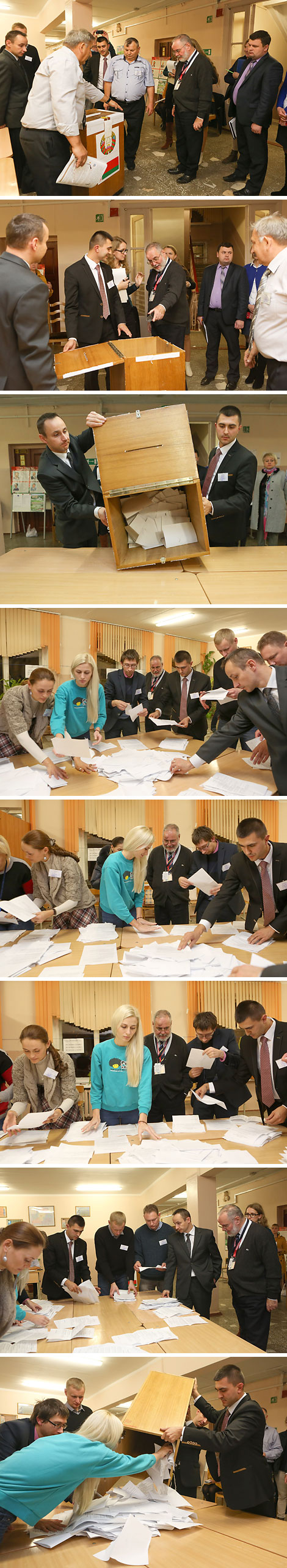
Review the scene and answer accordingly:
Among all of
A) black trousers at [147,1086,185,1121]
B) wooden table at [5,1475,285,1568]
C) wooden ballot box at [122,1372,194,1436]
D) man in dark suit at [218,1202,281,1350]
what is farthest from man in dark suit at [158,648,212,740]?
wooden table at [5,1475,285,1568]

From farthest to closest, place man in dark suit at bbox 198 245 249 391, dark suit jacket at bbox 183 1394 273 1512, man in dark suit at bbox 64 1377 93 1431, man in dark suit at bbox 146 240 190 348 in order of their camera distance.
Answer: man in dark suit at bbox 198 245 249 391
man in dark suit at bbox 146 240 190 348
man in dark suit at bbox 64 1377 93 1431
dark suit jacket at bbox 183 1394 273 1512

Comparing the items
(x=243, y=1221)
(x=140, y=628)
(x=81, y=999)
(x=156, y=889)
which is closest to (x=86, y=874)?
(x=156, y=889)

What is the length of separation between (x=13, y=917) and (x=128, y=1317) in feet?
5.54

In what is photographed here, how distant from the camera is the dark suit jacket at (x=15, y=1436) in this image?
394 centimetres

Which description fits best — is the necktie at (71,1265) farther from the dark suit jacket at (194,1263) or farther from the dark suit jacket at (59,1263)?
the dark suit jacket at (194,1263)

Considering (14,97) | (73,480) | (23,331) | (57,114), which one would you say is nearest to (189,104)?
(57,114)

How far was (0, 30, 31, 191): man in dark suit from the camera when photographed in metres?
5.16

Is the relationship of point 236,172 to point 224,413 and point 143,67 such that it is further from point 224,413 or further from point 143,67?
point 224,413

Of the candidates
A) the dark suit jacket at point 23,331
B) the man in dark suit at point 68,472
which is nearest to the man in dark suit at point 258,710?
the man in dark suit at point 68,472

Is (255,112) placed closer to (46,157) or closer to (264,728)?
(46,157)

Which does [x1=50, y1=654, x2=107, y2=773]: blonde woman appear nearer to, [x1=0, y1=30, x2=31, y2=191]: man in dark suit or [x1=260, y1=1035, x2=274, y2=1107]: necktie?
[x1=260, y1=1035, x2=274, y2=1107]: necktie

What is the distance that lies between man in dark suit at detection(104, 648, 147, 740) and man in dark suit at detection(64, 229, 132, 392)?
45.5 inches

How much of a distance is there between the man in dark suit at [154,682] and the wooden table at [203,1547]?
3076 mm

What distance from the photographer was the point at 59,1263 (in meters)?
4.86
